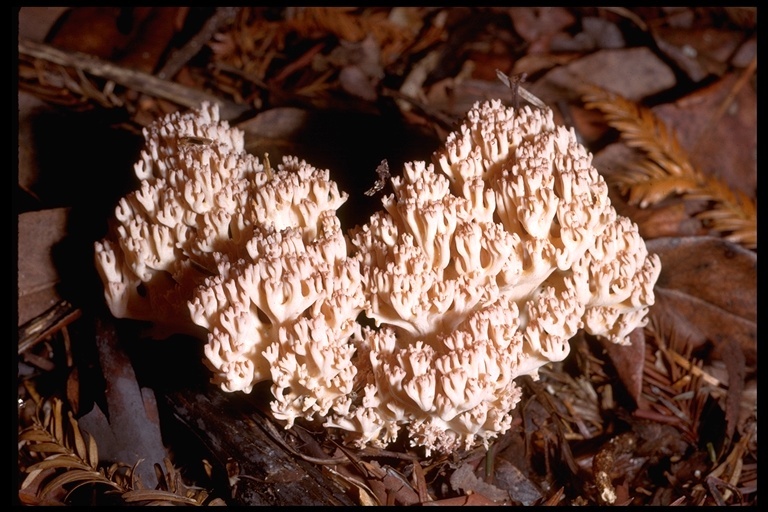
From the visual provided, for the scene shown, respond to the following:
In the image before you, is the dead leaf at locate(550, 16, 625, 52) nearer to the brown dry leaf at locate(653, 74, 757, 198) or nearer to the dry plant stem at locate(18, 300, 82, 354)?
the brown dry leaf at locate(653, 74, 757, 198)

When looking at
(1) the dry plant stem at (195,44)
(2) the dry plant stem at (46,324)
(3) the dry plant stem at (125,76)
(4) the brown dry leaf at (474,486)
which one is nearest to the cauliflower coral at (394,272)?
(4) the brown dry leaf at (474,486)

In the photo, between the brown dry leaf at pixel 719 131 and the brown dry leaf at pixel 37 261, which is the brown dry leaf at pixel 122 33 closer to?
the brown dry leaf at pixel 37 261

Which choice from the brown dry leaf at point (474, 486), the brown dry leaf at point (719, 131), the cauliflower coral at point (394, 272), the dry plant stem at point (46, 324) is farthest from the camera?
the brown dry leaf at point (719, 131)

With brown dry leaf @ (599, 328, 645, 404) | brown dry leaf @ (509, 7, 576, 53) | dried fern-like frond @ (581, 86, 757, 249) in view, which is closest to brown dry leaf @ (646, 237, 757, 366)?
dried fern-like frond @ (581, 86, 757, 249)

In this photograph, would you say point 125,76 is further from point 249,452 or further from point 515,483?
point 515,483

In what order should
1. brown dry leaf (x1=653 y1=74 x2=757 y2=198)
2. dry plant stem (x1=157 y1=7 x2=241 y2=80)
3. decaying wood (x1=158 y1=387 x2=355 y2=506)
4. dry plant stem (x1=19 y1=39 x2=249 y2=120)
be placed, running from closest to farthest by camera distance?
decaying wood (x1=158 y1=387 x2=355 y2=506)
dry plant stem (x1=19 y1=39 x2=249 y2=120)
brown dry leaf (x1=653 y1=74 x2=757 y2=198)
dry plant stem (x1=157 y1=7 x2=241 y2=80)

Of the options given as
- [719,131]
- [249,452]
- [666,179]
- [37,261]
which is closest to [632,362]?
[666,179]
